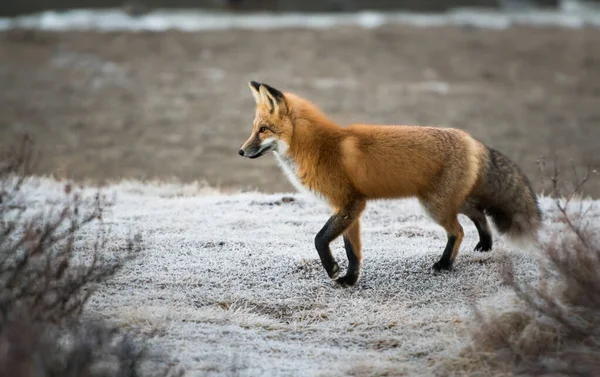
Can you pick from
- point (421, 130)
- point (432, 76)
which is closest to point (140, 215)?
point (421, 130)

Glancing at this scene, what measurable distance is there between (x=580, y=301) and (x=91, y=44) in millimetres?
21257

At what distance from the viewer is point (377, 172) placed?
6.39 metres

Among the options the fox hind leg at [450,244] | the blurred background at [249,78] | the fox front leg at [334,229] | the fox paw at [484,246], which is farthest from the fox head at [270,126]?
the blurred background at [249,78]

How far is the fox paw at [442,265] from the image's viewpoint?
6.56 m

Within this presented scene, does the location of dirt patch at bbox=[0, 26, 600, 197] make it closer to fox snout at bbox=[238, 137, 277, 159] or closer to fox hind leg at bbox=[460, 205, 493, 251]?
fox hind leg at bbox=[460, 205, 493, 251]

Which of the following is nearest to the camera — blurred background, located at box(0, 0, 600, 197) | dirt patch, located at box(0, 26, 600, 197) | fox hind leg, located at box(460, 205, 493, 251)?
fox hind leg, located at box(460, 205, 493, 251)

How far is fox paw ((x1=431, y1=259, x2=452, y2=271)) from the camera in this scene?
656 cm

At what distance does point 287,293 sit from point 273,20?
23.3 m

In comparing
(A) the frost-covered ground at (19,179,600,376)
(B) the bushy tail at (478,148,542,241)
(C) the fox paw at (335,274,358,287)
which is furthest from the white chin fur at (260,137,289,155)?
(B) the bushy tail at (478,148,542,241)

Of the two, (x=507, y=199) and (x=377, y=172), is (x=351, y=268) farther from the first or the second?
(x=507, y=199)

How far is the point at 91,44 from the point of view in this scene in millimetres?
23766

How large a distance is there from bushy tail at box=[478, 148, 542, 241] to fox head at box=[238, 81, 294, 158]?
1.75 meters

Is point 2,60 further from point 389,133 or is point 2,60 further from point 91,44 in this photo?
point 389,133

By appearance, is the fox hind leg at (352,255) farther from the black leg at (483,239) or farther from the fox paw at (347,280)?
the black leg at (483,239)
